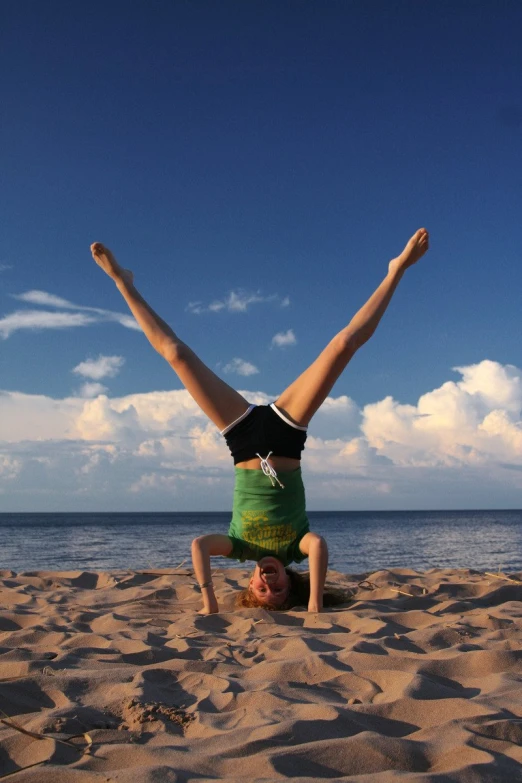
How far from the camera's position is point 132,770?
184 centimetres

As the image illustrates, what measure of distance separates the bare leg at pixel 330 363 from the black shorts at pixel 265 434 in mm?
89

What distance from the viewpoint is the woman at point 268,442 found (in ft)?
15.2

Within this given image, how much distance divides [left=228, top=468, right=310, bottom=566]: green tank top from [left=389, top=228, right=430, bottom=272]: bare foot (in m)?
1.82

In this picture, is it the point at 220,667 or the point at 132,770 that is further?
the point at 220,667

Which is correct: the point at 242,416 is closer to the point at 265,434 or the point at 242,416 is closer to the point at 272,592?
the point at 265,434

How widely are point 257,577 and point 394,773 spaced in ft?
10.3

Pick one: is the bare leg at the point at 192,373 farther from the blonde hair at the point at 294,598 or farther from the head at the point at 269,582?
the blonde hair at the point at 294,598

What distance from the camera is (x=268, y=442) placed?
4.80m

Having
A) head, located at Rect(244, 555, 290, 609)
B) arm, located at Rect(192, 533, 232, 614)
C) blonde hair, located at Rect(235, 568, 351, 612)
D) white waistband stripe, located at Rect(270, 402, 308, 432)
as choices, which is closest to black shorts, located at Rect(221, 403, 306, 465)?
white waistband stripe, located at Rect(270, 402, 308, 432)

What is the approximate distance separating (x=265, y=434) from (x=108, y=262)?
1.90 metres

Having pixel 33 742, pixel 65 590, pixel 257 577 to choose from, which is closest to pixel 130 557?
pixel 65 590

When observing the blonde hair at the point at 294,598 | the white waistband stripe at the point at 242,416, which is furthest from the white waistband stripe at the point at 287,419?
the blonde hair at the point at 294,598

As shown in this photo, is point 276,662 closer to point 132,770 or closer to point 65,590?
point 132,770

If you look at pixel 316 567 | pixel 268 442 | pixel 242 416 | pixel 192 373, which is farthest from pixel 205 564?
pixel 192 373
